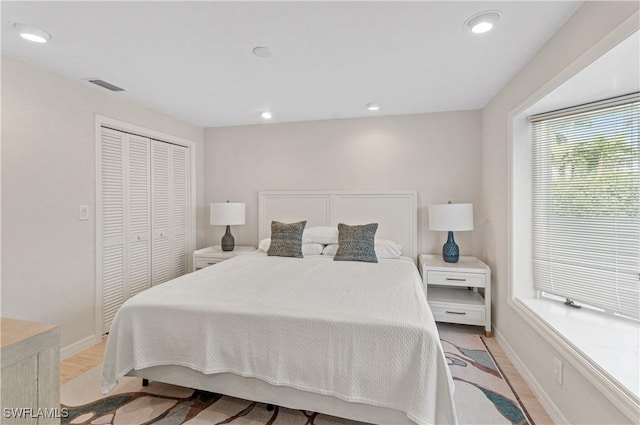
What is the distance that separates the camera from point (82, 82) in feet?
8.62

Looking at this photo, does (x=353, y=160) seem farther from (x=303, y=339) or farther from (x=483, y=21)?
(x=303, y=339)

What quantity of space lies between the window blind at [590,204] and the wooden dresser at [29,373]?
2.76m

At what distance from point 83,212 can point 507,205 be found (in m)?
3.80

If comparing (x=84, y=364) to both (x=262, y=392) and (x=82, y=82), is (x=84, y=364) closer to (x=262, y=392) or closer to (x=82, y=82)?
(x=262, y=392)

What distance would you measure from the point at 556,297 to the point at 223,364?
8.08 ft

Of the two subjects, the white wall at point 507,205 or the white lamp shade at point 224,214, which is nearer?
the white wall at point 507,205

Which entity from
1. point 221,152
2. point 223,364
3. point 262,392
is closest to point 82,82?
point 221,152

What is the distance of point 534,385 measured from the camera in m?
2.01

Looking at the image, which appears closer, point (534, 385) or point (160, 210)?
point (534, 385)

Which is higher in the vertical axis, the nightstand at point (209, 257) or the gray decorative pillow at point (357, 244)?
the gray decorative pillow at point (357, 244)

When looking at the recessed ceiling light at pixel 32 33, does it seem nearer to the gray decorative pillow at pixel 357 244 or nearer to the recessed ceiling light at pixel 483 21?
the recessed ceiling light at pixel 483 21

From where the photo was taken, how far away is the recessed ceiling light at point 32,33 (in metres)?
1.80

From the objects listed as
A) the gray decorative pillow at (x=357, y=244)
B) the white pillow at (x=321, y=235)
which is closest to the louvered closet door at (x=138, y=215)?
the white pillow at (x=321, y=235)

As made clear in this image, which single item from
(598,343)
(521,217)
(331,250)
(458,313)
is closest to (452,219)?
(521,217)
